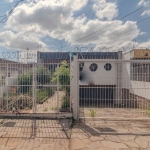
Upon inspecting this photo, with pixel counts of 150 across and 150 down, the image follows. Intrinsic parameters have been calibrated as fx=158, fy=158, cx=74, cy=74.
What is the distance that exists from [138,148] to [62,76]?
4.29m

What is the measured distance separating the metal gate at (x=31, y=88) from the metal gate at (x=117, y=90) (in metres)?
0.70

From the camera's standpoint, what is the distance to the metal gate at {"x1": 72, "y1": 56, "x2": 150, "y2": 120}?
5707mm

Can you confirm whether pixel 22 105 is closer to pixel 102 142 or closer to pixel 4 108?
pixel 4 108

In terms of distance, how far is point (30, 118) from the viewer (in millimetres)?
5906

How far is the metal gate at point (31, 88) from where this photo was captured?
237 inches

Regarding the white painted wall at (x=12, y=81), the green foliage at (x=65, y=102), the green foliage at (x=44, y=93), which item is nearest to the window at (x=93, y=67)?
the green foliage at (x=65, y=102)

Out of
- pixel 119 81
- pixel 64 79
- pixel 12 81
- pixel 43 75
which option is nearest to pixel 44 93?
pixel 43 75

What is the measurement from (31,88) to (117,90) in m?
3.96

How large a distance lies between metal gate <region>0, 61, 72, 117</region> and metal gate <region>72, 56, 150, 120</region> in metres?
0.70

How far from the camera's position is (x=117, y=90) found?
753 cm

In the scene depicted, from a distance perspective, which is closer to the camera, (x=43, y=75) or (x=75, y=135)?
(x=75, y=135)

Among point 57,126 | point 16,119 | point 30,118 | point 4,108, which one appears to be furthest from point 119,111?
point 4,108

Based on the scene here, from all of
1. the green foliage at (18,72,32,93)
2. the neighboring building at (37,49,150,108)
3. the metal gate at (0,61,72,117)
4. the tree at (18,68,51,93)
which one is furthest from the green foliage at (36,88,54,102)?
the neighboring building at (37,49,150,108)

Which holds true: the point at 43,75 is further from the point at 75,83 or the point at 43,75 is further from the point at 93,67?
the point at 93,67
